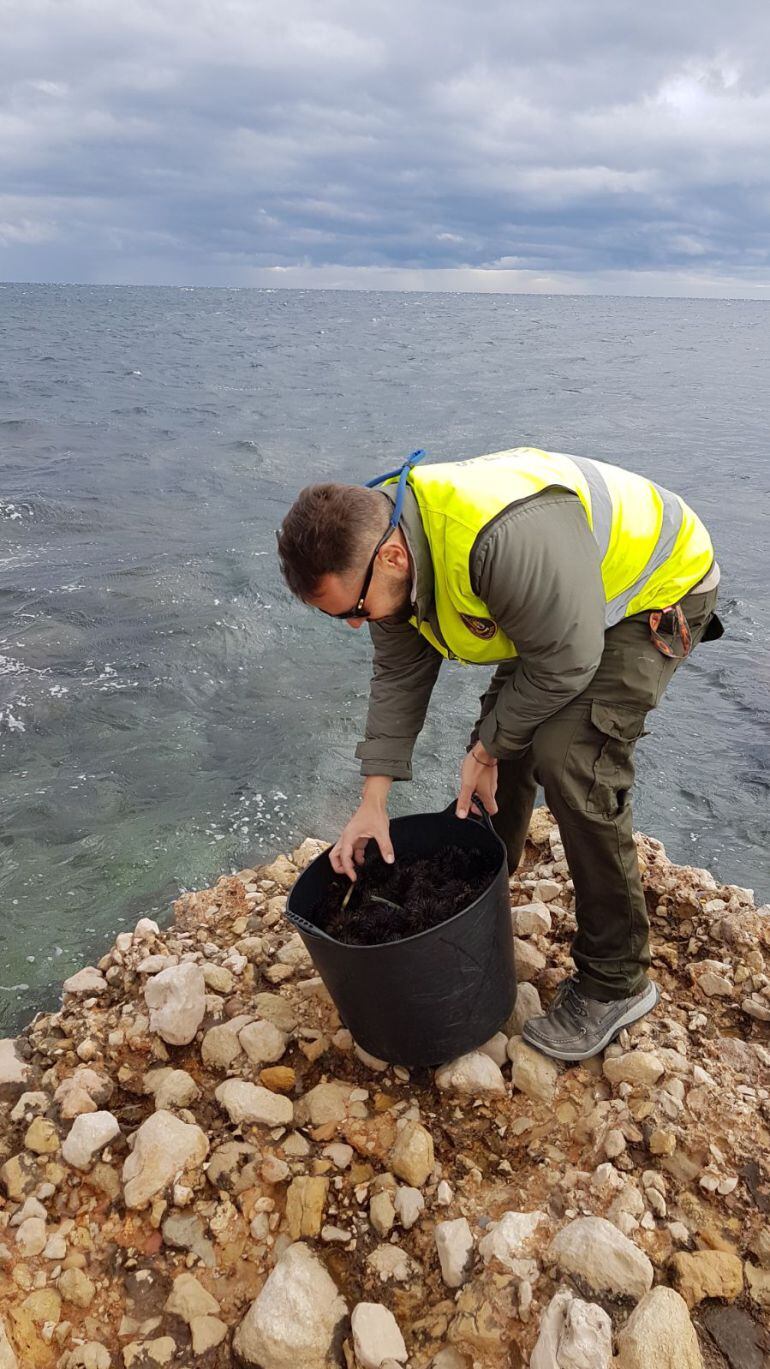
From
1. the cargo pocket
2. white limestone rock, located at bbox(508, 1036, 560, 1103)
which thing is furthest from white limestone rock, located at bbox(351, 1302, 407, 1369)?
the cargo pocket

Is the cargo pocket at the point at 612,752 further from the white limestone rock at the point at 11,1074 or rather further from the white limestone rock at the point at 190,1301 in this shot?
the white limestone rock at the point at 11,1074

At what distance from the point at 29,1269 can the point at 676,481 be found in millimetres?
12765

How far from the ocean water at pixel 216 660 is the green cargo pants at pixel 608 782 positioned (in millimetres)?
1984

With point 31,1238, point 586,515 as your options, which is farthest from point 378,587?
point 31,1238

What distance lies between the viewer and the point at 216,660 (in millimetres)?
6520

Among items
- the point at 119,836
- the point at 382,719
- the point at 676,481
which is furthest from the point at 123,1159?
the point at 676,481

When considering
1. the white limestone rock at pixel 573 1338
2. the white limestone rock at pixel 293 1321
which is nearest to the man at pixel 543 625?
the white limestone rock at pixel 573 1338

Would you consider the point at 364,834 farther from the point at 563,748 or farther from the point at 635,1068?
the point at 635,1068

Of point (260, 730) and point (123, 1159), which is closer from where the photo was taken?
point (123, 1159)

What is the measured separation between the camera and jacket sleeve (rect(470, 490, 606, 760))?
6.30ft

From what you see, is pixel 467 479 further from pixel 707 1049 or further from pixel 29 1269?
pixel 29 1269

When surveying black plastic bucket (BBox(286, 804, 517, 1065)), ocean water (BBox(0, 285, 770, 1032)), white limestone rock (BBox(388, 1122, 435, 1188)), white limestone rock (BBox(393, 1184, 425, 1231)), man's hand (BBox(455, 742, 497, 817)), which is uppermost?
man's hand (BBox(455, 742, 497, 817))

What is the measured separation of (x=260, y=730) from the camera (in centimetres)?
551

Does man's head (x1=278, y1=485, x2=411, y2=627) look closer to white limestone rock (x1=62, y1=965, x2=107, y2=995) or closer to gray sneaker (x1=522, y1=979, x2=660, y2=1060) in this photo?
gray sneaker (x1=522, y1=979, x2=660, y2=1060)
